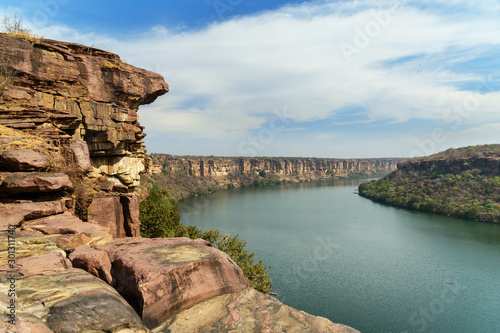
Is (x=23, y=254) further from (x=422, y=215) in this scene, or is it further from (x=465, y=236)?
(x=422, y=215)

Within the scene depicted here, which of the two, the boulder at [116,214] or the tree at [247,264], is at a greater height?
the boulder at [116,214]

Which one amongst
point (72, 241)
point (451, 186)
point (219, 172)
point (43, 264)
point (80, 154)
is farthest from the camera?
point (219, 172)

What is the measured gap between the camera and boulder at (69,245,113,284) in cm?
603

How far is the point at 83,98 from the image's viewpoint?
14141 mm

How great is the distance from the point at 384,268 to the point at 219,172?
123 m

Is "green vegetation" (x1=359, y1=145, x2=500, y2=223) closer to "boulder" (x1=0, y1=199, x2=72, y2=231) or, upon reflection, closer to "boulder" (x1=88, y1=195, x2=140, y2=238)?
"boulder" (x1=88, y1=195, x2=140, y2=238)

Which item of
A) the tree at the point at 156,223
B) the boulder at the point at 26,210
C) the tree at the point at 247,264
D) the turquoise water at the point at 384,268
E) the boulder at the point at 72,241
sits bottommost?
the turquoise water at the point at 384,268

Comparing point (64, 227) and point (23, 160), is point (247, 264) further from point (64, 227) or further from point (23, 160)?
point (23, 160)

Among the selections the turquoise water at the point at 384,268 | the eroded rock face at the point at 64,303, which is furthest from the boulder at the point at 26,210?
the turquoise water at the point at 384,268

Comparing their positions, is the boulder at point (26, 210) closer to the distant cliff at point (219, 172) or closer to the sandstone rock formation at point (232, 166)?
the distant cliff at point (219, 172)

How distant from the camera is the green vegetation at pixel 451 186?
64.7 metres

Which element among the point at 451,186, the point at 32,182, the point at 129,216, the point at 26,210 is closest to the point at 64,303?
the point at 26,210

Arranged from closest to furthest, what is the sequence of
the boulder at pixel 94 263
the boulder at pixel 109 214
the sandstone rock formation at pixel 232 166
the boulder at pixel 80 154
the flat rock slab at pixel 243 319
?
the flat rock slab at pixel 243 319, the boulder at pixel 94 263, the boulder at pixel 80 154, the boulder at pixel 109 214, the sandstone rock formation at pixel 232 166

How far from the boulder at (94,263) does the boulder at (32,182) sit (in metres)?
3.13
